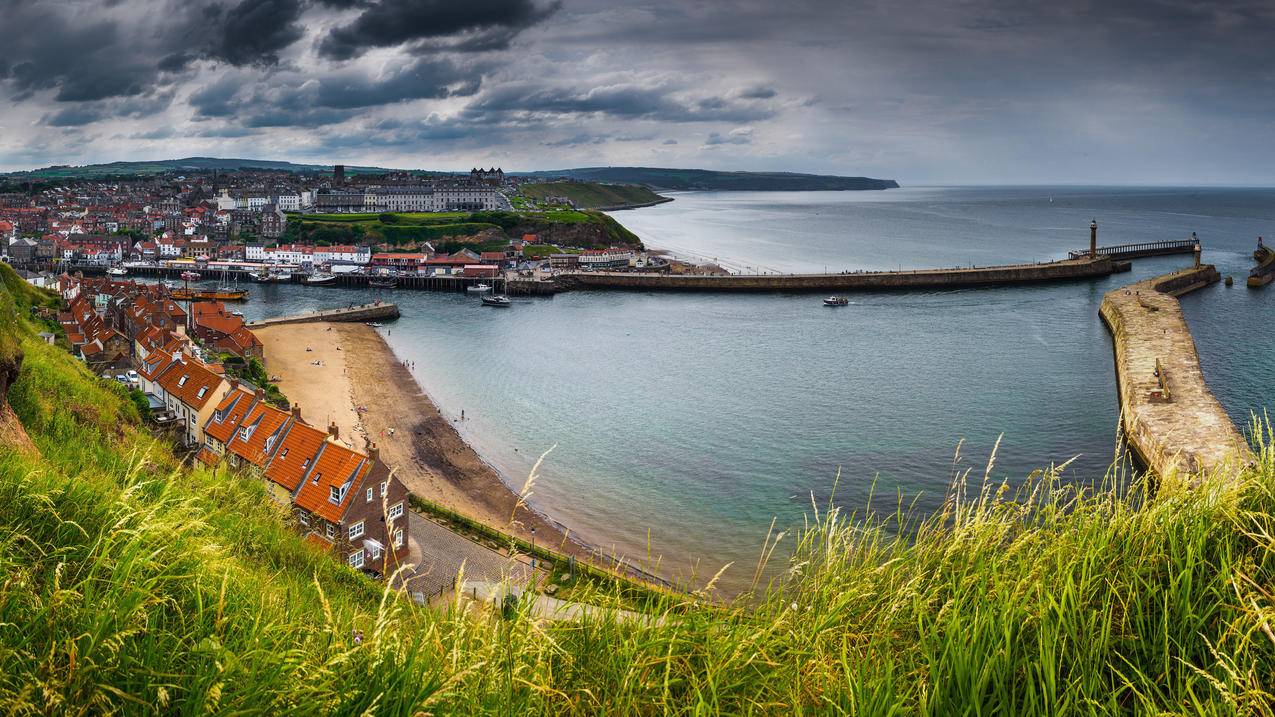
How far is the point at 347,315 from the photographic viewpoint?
61.1 m

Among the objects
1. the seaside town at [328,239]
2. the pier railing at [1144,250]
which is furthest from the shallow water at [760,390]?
the seaside town at [328,239]

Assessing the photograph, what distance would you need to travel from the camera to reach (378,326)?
195ft

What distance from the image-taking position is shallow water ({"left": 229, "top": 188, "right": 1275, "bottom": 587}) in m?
24.6

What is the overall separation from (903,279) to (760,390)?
4225cm

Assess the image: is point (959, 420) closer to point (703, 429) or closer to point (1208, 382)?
point (703, 429)

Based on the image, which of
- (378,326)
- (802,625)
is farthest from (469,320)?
(802,625)

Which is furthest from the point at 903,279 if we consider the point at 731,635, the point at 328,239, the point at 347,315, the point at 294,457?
Answer: the point at 731,635

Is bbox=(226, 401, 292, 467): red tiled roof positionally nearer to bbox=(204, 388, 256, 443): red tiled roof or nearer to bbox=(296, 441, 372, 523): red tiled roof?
bbox=(204, 388, 256, 443): red tiled roof

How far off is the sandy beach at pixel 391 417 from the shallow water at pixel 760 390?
104 centimetres

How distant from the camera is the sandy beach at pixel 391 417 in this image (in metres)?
24.4

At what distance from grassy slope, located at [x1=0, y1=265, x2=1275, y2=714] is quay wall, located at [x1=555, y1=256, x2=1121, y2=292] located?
232ft

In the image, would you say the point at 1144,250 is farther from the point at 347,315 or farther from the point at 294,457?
the point at 294,457

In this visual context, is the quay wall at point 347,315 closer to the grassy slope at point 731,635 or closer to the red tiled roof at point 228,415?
the red tiled roof at point 228,415

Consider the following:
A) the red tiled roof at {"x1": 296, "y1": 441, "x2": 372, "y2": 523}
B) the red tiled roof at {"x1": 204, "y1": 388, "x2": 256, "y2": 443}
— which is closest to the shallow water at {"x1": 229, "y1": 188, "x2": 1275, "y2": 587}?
the red tiled roof at {"x1": 296, "y1": 441, "x2": 372, "y2": 523}
